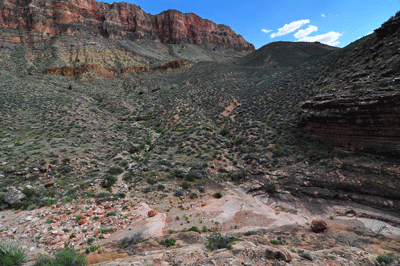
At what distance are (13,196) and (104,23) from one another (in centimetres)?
8137

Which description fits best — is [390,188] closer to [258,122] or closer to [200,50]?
[258,122]

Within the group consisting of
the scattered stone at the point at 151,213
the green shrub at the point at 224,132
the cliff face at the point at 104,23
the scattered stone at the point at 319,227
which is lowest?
the scattered stone at the point at 319,227

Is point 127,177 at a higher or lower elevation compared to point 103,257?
higher

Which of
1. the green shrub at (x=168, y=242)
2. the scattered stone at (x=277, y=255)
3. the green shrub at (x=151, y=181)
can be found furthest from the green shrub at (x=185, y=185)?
the scattered stone at (x=277, y=255)

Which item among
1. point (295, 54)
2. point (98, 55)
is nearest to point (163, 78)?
point (98, 55)

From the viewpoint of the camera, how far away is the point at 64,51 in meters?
47.4

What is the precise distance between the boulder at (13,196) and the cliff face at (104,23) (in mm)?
62401

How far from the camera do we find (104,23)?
218 feet

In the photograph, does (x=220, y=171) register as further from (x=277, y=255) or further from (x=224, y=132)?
(x=277, y=255)

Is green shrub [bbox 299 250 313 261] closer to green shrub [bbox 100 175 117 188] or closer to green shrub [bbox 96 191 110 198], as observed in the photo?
green shrub [bbox 96 191 110 198]

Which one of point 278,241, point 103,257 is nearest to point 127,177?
point 103,257

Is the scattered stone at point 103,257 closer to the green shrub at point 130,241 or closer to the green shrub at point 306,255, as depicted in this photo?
the green shrub at point 130,241

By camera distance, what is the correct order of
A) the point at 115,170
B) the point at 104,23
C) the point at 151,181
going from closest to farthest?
the point at 151,181 < the point at 115,170 < the point at 104,23

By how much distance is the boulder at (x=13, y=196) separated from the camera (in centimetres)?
933
